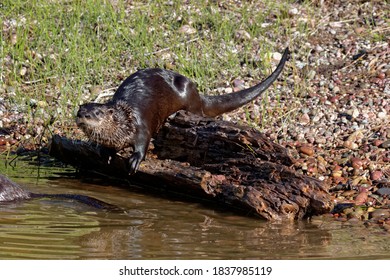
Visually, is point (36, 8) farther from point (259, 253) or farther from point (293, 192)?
point (259, 253)

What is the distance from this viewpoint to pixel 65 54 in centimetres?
684

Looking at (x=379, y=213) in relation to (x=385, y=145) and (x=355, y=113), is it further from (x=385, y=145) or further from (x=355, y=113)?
(x=355, y=113)

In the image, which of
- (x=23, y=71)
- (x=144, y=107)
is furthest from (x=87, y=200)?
(x=23, y=71)

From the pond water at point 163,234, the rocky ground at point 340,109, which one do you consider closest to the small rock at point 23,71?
the rocky ground at point 340,109

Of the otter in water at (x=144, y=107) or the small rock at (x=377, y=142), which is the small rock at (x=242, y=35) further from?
the small rock at (x=377, y=142)

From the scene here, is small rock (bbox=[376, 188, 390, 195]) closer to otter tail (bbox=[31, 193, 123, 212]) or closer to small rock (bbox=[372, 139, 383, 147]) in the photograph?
small rock (bbox=[372, 139, 383, 147])

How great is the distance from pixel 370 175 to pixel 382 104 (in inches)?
37.6

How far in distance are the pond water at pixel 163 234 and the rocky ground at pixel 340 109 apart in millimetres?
448

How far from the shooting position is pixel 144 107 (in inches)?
206

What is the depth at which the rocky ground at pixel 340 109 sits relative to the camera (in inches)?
189

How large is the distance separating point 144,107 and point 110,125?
12.4 inches

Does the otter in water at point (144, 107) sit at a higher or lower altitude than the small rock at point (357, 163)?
higher

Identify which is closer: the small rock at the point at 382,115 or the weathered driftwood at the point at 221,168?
the weathered driftwood at the point at 221,168

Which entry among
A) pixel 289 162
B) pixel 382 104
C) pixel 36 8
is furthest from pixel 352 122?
pixel 36 8
